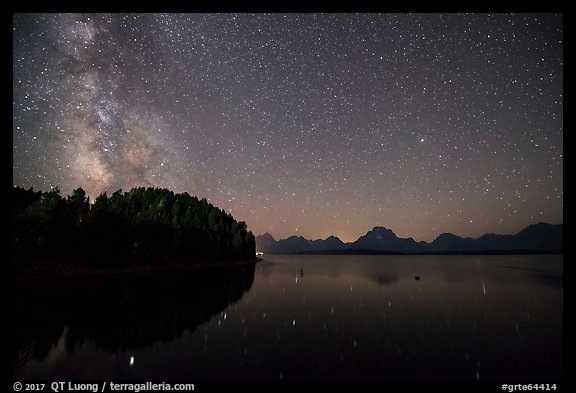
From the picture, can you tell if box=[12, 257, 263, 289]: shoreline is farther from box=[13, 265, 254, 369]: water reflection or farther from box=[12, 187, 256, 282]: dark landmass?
box=[13, 265, 254, 369]: water reflection

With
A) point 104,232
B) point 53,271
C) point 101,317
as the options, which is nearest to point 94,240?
point 104,232

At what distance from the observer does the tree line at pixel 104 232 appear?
4934 cm

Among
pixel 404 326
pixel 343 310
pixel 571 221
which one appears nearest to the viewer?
pixel 571 221

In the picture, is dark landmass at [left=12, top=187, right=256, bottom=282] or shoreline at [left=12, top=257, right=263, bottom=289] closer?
shoreline at [left=12, top=257, right=263, bottom=289]

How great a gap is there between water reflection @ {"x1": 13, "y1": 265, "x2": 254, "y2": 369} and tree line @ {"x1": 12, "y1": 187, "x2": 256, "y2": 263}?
70.3 feet

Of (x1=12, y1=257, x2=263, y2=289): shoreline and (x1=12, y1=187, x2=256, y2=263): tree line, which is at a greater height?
(x1=12, y1=187, x2=256, y2=263): tree line

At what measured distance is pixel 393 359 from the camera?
14.1m

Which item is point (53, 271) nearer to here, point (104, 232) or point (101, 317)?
point (104, 232)

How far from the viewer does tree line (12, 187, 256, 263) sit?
162 feet

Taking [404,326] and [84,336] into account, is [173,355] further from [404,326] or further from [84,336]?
[404,326]

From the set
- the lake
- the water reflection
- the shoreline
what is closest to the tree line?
the shoreline

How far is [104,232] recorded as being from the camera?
59.3 metres
